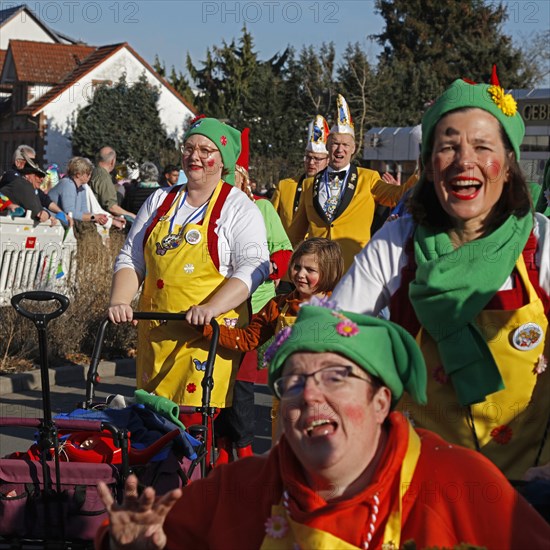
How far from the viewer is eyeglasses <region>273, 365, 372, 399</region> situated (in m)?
2.66

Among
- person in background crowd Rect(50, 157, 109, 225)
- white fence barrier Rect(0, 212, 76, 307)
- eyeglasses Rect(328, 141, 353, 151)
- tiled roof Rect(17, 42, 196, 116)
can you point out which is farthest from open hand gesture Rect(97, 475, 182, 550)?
tiled roof Rect(17, 42, 196, 116)

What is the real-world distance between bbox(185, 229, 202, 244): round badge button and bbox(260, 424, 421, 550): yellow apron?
3.16 m

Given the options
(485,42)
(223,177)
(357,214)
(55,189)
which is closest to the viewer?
(223,177)

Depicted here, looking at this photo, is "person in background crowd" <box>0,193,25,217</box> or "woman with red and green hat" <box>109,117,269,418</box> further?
"person in background crowd" <box>0,193,25,217</box>

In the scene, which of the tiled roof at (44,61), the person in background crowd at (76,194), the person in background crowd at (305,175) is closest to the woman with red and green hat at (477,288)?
the person in background crowd at (305,175)

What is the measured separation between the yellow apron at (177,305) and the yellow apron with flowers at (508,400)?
2560mm

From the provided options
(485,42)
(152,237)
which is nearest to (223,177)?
(152,237)

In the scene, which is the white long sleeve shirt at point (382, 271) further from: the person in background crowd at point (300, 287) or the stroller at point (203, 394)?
the person in background crowd at point (300, 287)

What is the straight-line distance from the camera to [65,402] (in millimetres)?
9531

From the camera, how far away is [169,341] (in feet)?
19.3

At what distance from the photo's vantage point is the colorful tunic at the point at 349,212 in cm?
958

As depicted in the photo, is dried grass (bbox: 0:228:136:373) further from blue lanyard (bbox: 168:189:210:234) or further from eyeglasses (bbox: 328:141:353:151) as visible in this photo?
blue lanyard (bbox: 168:189:210:234)

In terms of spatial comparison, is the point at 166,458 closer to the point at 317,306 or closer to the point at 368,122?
the point at 317,306

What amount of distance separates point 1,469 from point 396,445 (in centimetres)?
205
